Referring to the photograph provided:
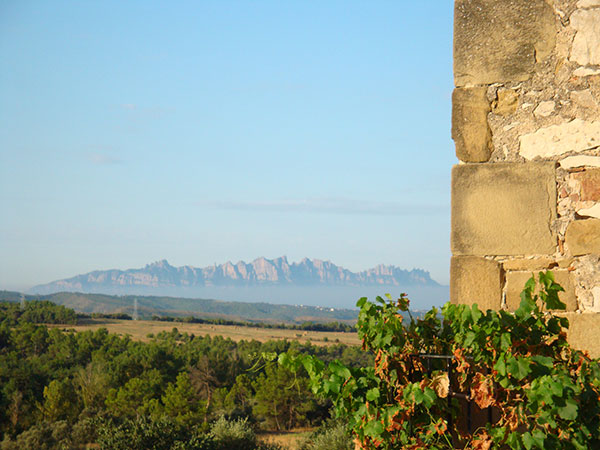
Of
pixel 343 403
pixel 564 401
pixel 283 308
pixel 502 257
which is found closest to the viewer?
pixel 564 401

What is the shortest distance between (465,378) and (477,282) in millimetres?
387

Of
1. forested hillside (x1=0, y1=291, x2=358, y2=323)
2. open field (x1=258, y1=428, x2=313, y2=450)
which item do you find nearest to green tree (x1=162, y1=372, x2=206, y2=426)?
open field (x1=258, y1=428, x2=313, y2=450)

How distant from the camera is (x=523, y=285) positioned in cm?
218

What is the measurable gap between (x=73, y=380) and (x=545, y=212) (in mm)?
30610

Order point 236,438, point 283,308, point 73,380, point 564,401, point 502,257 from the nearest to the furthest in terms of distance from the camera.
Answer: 1. point 564,401
2. point 502,257
3. point 236,438
4. point 73,380
5. point 283,308

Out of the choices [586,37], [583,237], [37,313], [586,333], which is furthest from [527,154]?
[37,313]

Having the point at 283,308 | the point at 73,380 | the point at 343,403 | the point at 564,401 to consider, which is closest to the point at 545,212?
the point at 564,401

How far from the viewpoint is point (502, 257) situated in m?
2.22

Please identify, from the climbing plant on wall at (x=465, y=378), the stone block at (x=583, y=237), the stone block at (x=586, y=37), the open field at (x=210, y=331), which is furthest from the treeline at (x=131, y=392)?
the stone block at (x=586, y=37)

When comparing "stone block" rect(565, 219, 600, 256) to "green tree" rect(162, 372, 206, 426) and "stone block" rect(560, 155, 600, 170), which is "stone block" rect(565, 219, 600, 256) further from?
"green tree" rect(162, 372, 206, 426)

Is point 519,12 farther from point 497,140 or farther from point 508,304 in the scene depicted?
point 508,304

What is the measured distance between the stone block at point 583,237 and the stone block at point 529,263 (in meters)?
0.09

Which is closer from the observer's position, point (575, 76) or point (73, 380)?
point (575, 76)

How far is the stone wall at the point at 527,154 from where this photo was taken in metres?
2.14
